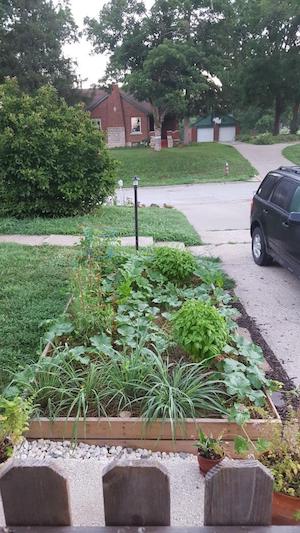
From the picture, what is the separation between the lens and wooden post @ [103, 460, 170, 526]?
51.7 inches

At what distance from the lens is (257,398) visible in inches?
118

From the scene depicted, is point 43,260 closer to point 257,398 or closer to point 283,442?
point 257,398

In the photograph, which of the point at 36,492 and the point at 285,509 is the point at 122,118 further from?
the point at 36,492

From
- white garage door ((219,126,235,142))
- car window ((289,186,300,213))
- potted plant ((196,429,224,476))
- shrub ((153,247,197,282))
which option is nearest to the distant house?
white garage door ((219,126,235,142))

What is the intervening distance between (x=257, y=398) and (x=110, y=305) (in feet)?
6.34

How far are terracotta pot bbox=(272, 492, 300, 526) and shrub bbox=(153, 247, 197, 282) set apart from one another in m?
3.73

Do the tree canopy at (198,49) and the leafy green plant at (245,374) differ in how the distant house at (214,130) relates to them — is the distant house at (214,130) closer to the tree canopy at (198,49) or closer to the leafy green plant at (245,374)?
the tree canopy at (198,49)

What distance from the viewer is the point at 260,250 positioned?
7211mm

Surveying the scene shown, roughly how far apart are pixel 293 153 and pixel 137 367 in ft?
109

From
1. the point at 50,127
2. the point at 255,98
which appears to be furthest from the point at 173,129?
the point at 50,127

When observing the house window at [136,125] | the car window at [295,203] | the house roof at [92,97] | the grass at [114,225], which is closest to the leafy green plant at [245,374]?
the car window at [295,203]

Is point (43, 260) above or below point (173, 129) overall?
below

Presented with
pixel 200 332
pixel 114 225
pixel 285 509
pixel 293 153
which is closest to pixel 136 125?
pixel 293 153

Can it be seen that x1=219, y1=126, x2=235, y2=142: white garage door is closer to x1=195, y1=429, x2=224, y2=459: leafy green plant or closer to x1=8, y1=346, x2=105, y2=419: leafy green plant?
x1=8, y1=346, x2=105, y2=419: leafy green plant
